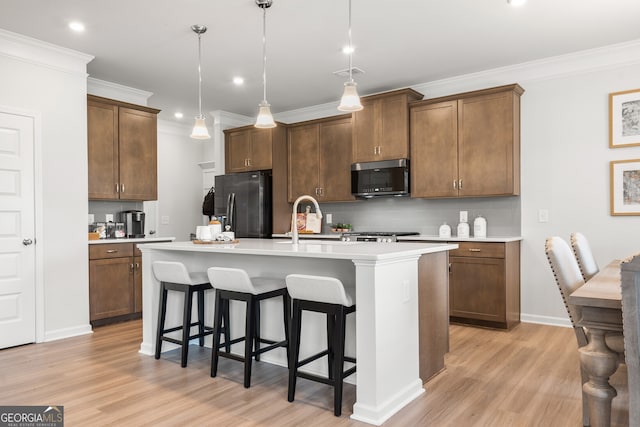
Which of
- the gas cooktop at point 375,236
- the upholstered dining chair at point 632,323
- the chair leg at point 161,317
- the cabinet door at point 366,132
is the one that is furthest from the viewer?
the cabinet door at point 366,132

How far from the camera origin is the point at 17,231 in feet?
12.7

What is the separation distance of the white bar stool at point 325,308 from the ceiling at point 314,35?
2021 mm

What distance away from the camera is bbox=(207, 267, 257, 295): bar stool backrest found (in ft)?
9.19

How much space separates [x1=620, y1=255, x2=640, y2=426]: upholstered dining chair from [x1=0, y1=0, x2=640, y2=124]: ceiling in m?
2.42

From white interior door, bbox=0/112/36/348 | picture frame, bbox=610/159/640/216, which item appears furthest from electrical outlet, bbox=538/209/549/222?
white interior door, bbox=0/112/36/348

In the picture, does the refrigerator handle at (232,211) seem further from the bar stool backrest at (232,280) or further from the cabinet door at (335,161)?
the bar stool backrest at (232,280)

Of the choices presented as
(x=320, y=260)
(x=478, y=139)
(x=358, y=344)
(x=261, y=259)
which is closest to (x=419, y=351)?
(x=358, y=344)

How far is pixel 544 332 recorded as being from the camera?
418cm

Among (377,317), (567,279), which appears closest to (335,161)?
(377,317)

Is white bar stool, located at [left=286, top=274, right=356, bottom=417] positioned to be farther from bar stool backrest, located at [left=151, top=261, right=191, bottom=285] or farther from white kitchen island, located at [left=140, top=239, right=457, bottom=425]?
bar stool backrest, located at [left=151, top=261, right=191, bottom=285]

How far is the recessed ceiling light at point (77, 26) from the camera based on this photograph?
3572 mm

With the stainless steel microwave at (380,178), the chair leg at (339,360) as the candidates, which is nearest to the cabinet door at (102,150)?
the stainless steel microwave at (380,178)

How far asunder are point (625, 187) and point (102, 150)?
5.06 metres

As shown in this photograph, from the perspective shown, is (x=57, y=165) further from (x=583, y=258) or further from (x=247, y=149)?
(x=583, y=258)
